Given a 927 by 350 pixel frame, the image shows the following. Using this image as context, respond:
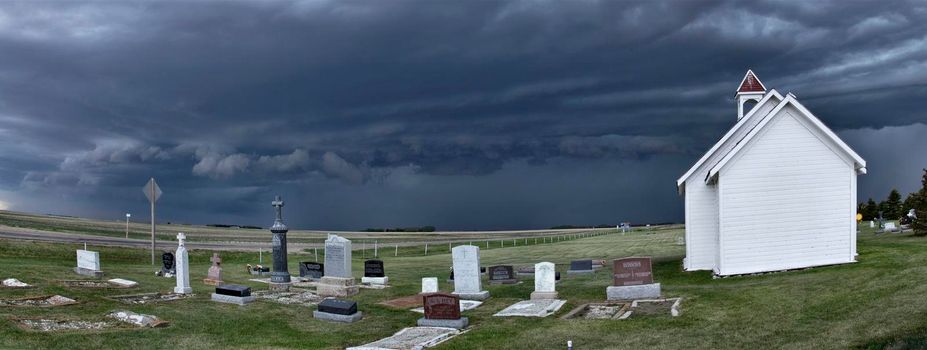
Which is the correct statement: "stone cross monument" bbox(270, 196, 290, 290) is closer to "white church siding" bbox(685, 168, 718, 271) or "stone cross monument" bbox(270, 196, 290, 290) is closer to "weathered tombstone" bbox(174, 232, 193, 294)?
"weathered tombstone" bbox(174, 232, 193, 294)

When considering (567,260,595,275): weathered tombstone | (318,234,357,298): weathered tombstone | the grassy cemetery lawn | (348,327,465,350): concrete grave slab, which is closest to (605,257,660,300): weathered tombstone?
the grassy cemetery lawn

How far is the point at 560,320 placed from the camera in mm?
17406

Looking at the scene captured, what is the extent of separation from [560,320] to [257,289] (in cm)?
1417

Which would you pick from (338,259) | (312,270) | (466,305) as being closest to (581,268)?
(466,305)

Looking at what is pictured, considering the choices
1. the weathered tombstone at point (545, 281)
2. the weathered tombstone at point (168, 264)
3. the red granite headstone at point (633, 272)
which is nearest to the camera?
the red granite headstone at point (633, 272)

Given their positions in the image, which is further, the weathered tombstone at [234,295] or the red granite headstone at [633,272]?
the weathered tombstone at [234,295]

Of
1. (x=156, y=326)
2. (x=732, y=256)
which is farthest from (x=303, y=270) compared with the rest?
(x=732, y=256)

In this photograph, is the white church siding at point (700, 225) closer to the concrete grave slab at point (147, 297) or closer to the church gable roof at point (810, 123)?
the church gable roof at point (810, 123)

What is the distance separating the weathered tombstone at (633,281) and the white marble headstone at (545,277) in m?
1.98

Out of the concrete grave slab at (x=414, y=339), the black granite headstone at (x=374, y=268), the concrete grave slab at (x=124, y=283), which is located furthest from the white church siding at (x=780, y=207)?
the concrete grave slab at (x=124, y=283)

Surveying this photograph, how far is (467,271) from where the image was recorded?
23703mm

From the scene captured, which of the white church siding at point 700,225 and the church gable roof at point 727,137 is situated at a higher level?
the church gable roof at point 727,137

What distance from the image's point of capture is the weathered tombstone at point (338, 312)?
18906 mm

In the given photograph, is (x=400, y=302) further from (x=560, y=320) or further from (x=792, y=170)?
(x=792, y=170)
